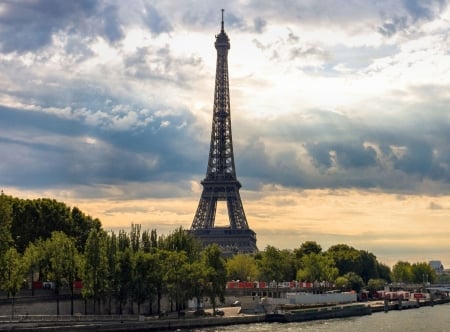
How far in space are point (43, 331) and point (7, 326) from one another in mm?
4314

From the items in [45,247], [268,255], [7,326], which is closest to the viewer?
[7,326]

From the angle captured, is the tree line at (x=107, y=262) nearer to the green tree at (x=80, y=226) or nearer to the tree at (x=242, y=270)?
the green tree at (x=80, y=226)

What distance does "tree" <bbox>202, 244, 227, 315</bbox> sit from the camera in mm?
124875

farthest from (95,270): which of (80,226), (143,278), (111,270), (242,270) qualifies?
(242,270)

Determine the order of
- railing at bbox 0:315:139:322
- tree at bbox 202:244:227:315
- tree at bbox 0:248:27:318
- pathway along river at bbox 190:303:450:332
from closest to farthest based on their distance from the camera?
railing at bbox 0:315:139:322 → tree at bbox 0:248:27:318 → pathway along river at bbox 190:303:450:332 → tree at bbox 202:244:227:315

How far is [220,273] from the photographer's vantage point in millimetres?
128375

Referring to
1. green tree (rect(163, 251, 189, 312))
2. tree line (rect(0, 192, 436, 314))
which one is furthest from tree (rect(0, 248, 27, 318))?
green tree (rect(163, 251, 189, 312))

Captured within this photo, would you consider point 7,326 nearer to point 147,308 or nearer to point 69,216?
point 147,308

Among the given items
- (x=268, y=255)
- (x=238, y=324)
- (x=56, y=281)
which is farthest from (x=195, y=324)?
(x=268, y=255)

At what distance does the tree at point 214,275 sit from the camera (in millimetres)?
124875

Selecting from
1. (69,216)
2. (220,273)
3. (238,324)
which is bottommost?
(238,324)

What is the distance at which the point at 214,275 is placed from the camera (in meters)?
126

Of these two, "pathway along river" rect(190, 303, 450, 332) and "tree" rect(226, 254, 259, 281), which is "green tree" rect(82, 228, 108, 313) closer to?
"pathway along river" rect(190, 303, 450, 332)

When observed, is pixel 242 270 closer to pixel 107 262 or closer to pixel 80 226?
pixel 80 226
